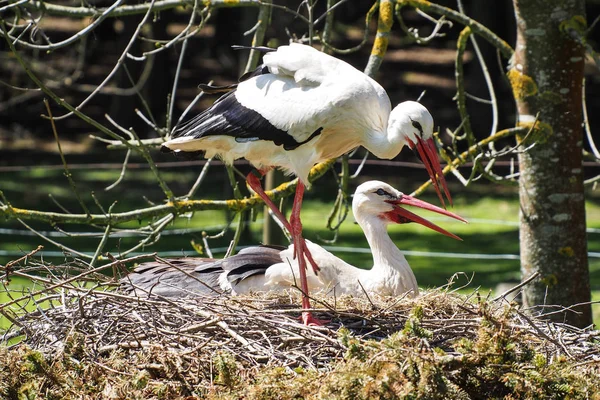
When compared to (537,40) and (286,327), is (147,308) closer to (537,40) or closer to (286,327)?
(286,327)

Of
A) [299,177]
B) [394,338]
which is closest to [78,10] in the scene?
[299,177]

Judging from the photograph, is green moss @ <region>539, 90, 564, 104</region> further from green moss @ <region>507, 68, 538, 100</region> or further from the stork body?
the stork body

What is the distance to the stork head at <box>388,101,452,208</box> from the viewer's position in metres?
5.28

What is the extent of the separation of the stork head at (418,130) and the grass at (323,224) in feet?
14.6

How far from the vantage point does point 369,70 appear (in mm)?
5914

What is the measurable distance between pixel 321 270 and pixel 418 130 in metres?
1.00

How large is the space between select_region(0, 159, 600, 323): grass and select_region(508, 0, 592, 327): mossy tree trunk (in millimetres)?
3842

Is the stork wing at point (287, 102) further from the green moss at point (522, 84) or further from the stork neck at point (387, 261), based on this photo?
the green moss at point (522, 84)

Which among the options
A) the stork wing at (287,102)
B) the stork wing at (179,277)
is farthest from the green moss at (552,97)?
the stork wing at (179,277)

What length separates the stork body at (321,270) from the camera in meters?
5.60

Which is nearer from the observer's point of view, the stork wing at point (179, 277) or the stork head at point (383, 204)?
the stork wing at point (179, 277)

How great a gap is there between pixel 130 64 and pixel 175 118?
54.9 inches

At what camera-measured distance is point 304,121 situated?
5273mm

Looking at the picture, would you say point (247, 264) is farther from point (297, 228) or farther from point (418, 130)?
point (418, 130)
